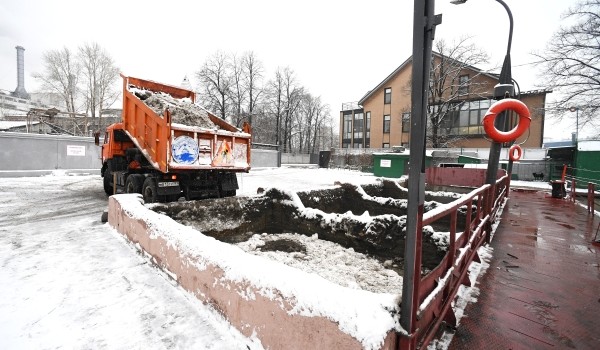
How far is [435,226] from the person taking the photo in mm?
7309

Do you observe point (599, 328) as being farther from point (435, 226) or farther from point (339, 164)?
point (339, 164)

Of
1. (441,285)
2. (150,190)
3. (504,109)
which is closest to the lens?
(441,285)

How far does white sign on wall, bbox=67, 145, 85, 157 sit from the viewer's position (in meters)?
15.7

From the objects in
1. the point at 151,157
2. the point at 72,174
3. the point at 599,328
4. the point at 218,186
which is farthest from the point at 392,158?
the point at 72,174

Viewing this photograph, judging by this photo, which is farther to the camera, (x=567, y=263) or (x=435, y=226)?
(x=435, y=226)

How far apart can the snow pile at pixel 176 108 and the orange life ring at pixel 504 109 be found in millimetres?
6391

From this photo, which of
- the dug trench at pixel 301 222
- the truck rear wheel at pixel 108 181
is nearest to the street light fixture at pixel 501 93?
the dug trench at pixel 301 222

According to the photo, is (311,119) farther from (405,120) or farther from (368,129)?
(405,120)

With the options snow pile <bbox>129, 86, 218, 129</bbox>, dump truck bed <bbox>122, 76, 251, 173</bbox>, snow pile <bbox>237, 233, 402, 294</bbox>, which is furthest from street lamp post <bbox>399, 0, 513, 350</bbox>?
snow pile <bbox>129, 86, 218, 129</bbox>

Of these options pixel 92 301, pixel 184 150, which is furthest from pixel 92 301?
pixel 184 150

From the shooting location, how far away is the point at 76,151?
1605 centimetres

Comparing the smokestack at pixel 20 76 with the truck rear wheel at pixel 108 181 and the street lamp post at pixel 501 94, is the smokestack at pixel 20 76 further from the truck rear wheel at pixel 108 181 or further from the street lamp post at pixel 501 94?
the street lamp post at pixel 501 94

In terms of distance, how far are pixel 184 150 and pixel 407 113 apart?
27669 mm

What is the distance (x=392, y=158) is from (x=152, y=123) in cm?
1782
